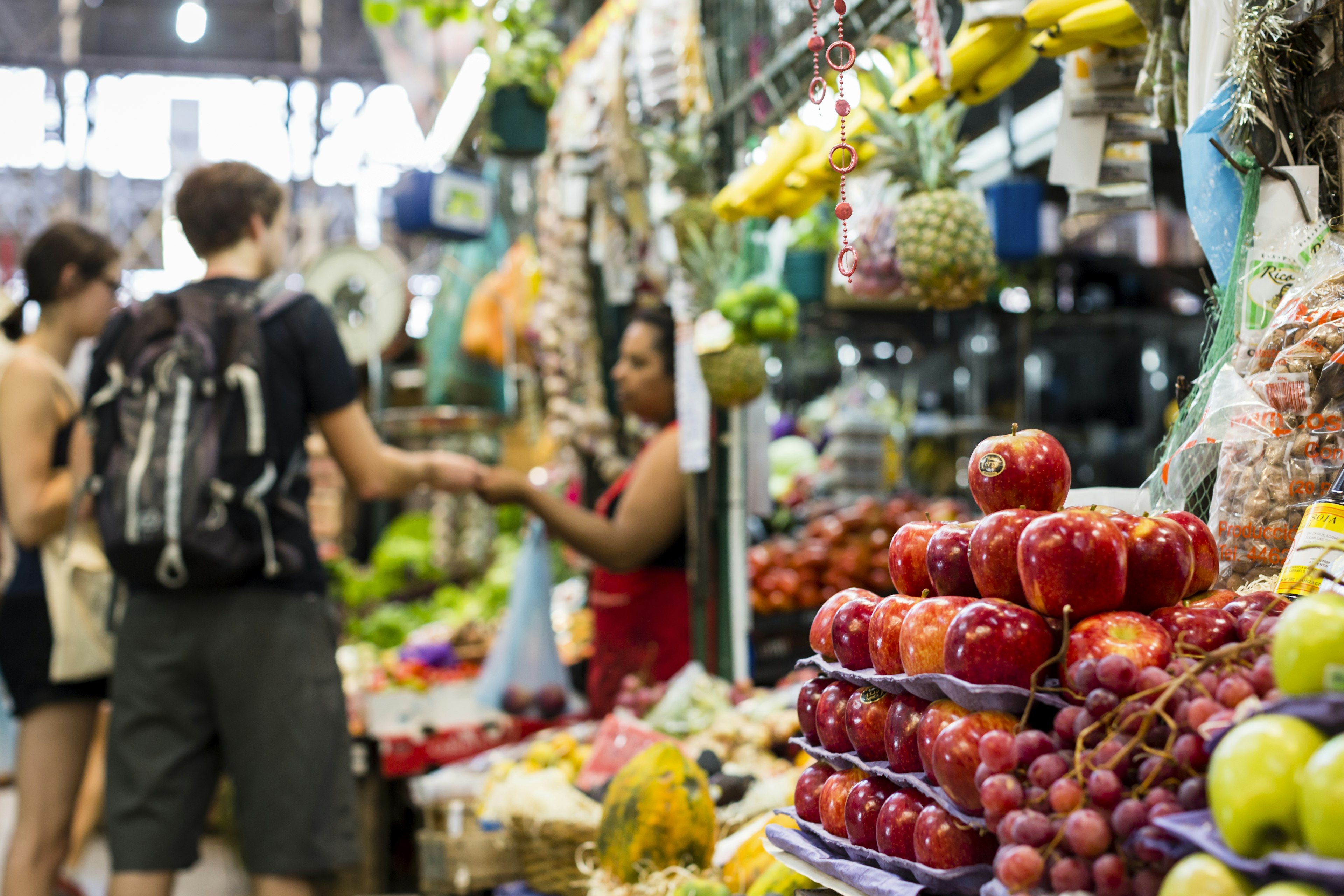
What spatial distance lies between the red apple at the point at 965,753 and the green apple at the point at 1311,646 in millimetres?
255

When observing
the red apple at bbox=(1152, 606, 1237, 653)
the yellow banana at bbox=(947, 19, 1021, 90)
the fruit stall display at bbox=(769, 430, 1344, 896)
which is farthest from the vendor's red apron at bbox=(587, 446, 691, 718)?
the red apple at bbox=(1152, 606, 1237, 653)

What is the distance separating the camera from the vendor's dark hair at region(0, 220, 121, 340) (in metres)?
3.06

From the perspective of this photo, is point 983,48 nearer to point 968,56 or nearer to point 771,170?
point 968,56

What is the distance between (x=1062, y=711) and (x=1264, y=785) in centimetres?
23

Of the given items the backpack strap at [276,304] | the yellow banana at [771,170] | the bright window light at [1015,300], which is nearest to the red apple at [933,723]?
the yellow banana at [771,170]

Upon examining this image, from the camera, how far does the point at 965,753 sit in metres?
0.96

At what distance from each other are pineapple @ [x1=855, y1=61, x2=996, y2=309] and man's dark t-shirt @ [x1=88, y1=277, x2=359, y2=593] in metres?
1.24

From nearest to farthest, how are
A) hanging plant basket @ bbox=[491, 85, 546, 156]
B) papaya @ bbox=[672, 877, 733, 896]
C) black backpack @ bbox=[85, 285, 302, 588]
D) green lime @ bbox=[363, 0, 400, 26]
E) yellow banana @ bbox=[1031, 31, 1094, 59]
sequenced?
papaya @ bbox=[672, 877, 733, 896] → yellow banana @ bbox=[1031, 31, 1094, 59] → black backpack @ bbox=[85, 285, 302, 588] → hanging plant basket @ bbox=[491, 85, 546, 156] → green lime @ bbox=[363, 0, 400, 26]

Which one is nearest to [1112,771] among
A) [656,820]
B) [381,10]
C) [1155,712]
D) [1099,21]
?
[1155,712]

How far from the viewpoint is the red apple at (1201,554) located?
1102mm

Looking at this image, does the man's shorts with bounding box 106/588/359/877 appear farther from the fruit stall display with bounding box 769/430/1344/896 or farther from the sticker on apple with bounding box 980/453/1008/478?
the sticker on apple with bounding box 980/453/1008/478

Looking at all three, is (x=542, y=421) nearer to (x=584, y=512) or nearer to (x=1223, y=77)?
(x=584, y=512)

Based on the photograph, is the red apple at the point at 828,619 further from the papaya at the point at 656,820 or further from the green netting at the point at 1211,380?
the papaya at the point at 656,820

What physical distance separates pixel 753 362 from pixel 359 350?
11.2 ft
